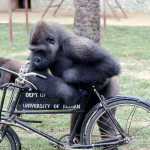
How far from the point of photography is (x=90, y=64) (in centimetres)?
360

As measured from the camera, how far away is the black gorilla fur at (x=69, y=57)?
354cm

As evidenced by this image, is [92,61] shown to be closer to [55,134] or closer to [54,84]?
[54,84]

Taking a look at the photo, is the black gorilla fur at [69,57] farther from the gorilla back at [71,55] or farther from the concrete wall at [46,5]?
the concrete wall at [46,5]

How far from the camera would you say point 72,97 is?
3.52m

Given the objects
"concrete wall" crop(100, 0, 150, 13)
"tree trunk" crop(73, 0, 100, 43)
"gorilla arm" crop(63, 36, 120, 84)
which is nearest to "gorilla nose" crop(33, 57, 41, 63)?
"gorilla arm" crop(63, 36, 120, 84)

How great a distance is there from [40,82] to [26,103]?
0.82ft

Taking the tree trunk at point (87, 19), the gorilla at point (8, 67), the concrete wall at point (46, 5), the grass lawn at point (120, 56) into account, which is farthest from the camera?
the concrete wall at point (46, 5)

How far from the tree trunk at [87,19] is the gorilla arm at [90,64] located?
4.32 metres

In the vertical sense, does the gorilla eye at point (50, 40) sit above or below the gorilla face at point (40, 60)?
above

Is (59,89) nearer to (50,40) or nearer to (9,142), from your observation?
(50,40)

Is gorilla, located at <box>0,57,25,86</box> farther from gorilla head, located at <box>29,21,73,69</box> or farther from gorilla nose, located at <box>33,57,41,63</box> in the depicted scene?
gorilla nose, located at <box>33,57,41,63</box>

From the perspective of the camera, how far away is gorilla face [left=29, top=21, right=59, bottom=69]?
3592 millimetres

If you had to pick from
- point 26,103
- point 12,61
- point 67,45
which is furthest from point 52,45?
point 12,61

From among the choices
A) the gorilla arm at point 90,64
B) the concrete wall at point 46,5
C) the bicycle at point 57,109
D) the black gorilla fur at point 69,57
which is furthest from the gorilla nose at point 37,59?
the concrete wall at point 46,5
